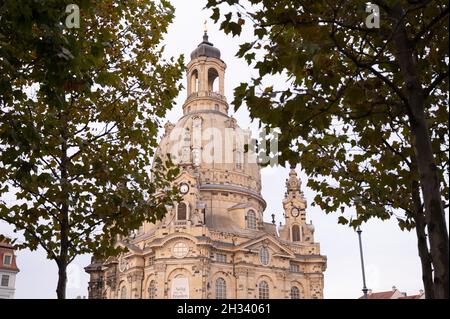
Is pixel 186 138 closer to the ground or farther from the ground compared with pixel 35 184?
farther from the ground

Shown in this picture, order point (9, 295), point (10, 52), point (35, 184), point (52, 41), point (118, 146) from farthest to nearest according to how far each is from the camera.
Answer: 1. point (9, 295)
2. point (118, 146)
3. point (35, 184)
4. point (10, 52)
5. point (52, 41)

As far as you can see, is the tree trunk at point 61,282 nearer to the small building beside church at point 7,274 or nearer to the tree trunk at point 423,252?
the tree trunk at point 423,252

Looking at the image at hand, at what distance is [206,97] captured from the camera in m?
72.8

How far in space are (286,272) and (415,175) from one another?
53.0 m

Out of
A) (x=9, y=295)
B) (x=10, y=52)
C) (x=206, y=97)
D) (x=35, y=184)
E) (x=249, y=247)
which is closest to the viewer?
(x=10, y=52)

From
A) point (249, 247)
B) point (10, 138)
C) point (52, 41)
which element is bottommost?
point (10, 138)

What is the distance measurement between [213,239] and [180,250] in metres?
4.50

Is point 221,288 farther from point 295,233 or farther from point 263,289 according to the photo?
point 295,233

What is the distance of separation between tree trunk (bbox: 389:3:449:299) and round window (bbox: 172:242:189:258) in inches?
1928

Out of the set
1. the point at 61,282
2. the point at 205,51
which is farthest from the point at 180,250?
the point at 61,282

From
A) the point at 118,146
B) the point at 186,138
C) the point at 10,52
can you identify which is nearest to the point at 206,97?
the point at 186,138

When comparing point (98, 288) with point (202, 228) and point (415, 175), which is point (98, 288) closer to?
point (202, 228)

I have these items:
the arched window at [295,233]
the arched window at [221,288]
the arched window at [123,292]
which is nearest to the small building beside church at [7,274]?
the arched window at [123,292]

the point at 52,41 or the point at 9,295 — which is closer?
the point at 52,41
